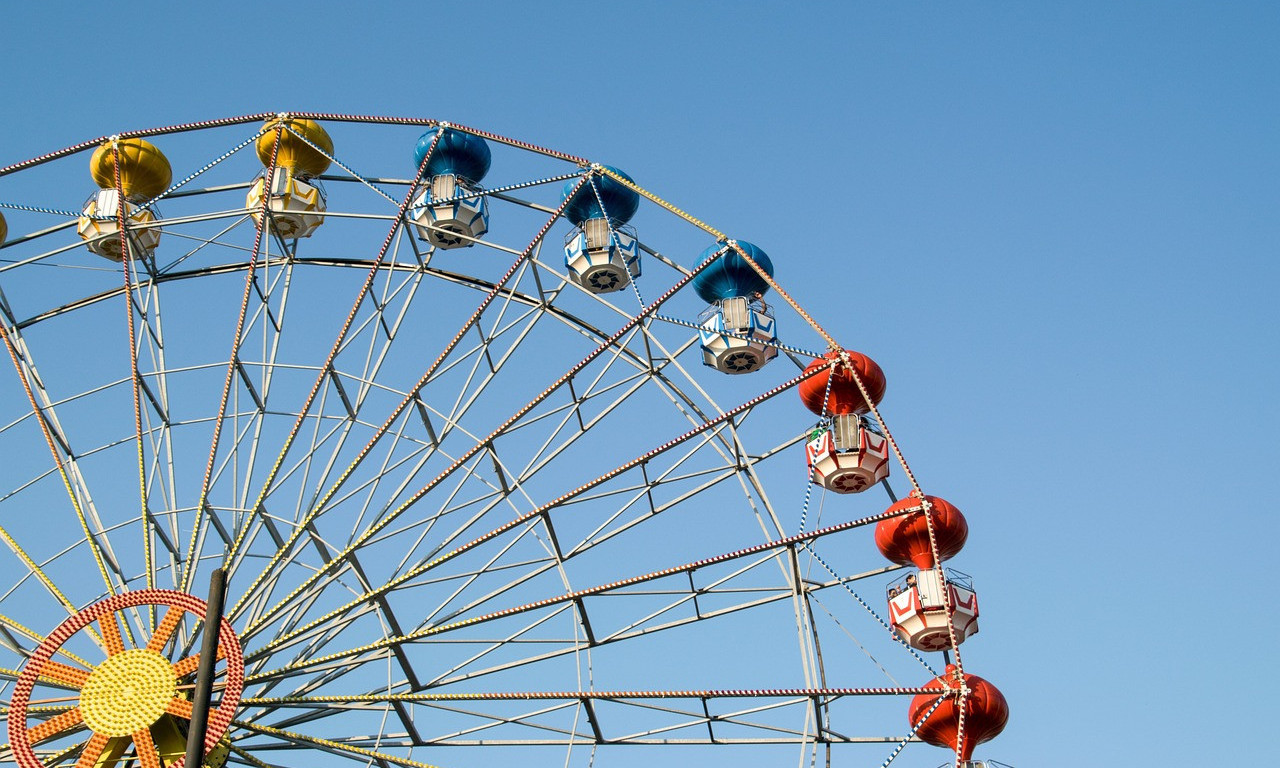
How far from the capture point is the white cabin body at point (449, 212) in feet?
63.6

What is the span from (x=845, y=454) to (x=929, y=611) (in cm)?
225

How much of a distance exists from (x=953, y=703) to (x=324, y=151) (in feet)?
36.4

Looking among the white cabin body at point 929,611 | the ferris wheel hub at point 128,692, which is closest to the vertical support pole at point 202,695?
the ferris wheel hub at point 128,692

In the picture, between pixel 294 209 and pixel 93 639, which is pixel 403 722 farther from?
pixel 294 209

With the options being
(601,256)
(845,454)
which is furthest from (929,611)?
(601,256)

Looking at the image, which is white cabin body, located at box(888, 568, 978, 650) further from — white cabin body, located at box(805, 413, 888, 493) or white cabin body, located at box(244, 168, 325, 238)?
white cabin body, located at box(244, 168, 325, 238)

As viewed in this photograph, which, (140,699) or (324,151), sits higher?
(324,151)

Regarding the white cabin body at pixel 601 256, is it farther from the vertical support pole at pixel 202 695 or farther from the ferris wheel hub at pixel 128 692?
the vertical support pole at pixel 202 695

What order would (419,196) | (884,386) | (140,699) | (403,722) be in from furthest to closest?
(419,196), (884,386), (403,722), (140,699)

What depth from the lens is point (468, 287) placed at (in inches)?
783

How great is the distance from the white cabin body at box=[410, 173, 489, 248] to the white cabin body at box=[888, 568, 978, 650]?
24.1ft

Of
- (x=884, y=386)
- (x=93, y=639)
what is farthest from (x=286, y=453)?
(x=884, y=386)

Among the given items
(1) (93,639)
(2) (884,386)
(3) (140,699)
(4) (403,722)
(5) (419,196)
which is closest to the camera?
(3) (140,699)

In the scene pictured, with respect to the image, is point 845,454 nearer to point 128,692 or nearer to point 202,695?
point 128,692
